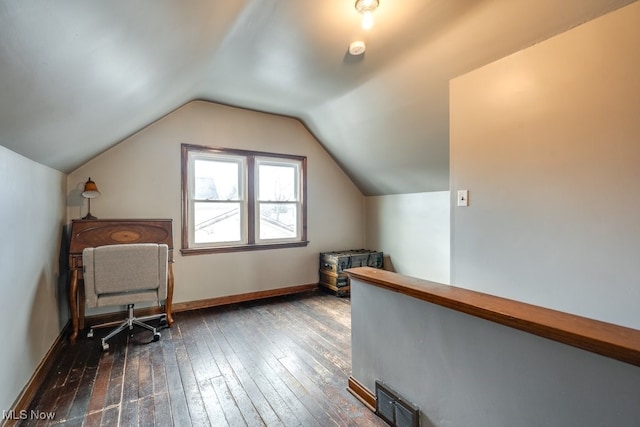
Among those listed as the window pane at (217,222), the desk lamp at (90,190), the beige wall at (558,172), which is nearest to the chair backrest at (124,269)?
the desk lamp at (90,190)

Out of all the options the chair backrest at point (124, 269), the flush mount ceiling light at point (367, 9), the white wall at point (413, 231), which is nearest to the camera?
the flush mount ceiling light at point (367, 9)

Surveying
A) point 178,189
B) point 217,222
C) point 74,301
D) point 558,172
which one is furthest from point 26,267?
point 558,172

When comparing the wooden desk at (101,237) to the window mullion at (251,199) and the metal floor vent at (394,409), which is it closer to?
the window mullion at (251,199)

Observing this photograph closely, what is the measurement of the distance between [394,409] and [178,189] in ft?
10.6

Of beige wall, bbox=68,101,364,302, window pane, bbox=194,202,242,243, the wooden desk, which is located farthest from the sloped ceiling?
window pane, bbox=194,202,242,243

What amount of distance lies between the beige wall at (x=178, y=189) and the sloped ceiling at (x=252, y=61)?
30cm

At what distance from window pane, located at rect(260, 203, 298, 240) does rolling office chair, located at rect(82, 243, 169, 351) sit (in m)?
1.62

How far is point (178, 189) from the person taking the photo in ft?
11.8

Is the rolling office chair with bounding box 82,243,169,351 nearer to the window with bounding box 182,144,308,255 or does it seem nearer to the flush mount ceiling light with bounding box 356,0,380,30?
the window with bounding box 182,144,308,255

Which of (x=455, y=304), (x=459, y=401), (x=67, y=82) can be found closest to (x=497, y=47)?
(x=455, y=304)

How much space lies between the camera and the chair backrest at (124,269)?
2498 mm

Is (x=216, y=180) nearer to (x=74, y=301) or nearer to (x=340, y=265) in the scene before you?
(x=74, y=301)

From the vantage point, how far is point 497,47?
6.92 feet

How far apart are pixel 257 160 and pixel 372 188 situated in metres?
1.89
